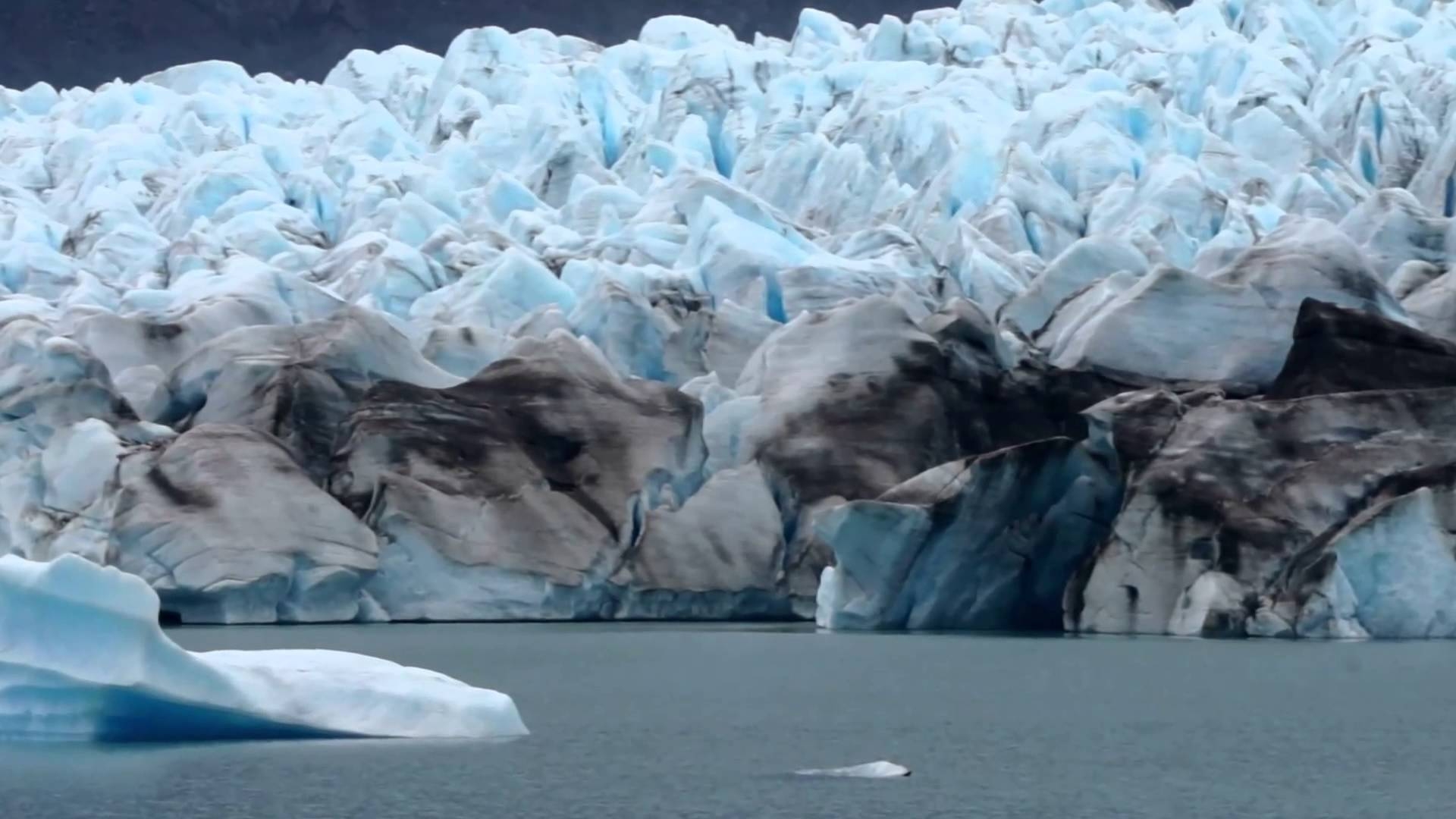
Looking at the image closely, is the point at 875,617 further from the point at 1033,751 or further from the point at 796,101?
the point at 796,101

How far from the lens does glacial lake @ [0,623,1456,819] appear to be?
9.92 m

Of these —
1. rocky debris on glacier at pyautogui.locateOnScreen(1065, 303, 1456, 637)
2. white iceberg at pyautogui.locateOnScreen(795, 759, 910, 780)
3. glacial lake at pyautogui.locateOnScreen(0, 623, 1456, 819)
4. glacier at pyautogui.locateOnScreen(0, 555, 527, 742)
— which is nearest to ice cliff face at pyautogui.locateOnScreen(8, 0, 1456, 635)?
rocky debris on glacier at pyautogui.locateOnScreen(1065, 303, 1456, 637)

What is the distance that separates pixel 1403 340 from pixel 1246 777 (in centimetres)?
1197

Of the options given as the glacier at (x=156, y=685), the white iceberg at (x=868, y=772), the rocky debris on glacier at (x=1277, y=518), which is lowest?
the white iceberg at (x=868, y=772)

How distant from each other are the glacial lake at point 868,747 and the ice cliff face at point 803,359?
2.10 m

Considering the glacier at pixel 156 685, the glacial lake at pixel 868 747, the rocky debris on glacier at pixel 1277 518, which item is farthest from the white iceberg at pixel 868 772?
the rocky debris on glacier at pixel 1277 518

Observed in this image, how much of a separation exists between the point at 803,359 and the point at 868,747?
1221 cm

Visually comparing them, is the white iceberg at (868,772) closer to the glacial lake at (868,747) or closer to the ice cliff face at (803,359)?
the glacial lake at (868,747)

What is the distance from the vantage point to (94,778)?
10.6 meters

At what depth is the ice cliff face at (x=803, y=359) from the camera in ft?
66.0

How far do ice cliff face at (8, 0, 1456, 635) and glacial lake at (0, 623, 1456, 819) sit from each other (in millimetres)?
2099

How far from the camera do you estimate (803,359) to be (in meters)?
24.3

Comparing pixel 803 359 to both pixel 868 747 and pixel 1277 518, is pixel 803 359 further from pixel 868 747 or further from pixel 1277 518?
pixel 868 747

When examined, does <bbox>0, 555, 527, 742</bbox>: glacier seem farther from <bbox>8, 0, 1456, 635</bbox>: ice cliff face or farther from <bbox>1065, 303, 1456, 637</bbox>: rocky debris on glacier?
<bbox>8, 0, 1456, 635</bbox>: ice cliff face
